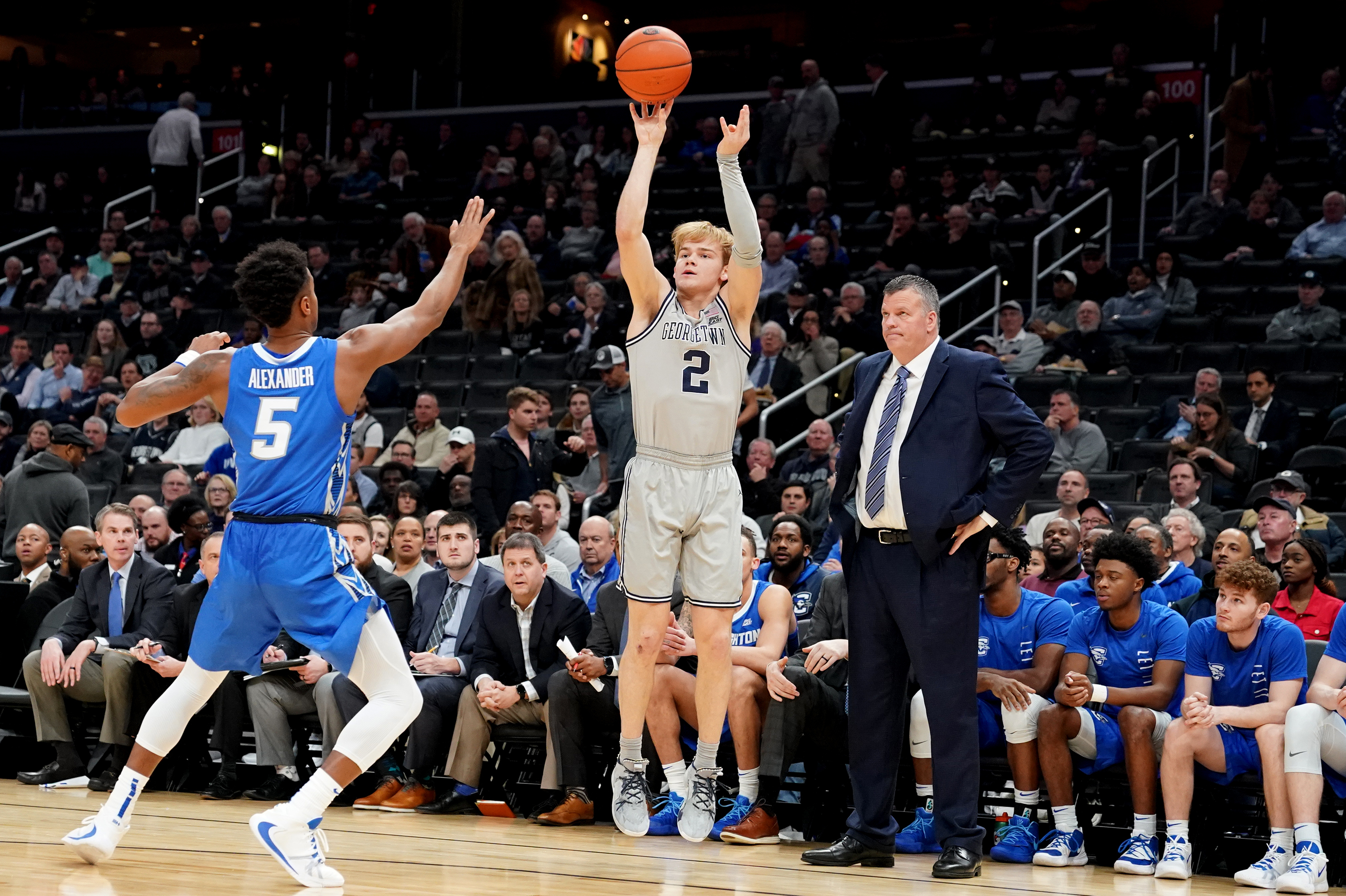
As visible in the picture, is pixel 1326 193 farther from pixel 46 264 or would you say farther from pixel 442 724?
pixel 46 264

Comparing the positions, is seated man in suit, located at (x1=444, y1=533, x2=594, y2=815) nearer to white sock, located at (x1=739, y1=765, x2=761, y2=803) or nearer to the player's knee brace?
white sock, located at (x1=739, y1=765, x2=761, y2=803)

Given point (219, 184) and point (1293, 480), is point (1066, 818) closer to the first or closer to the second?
point (1293, 480)

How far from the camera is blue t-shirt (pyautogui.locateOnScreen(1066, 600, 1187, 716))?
585cm

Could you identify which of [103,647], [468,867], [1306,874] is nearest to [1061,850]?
[1306,874]

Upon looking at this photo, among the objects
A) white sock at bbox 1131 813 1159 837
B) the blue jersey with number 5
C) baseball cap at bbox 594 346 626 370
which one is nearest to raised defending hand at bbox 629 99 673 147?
the blue jersey with number 5

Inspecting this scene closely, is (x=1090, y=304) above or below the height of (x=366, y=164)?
below

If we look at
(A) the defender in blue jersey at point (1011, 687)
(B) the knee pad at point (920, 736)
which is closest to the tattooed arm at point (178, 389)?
(A) the defender in blue jersey at point (1011, 687)

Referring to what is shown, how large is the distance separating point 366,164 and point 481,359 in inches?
248

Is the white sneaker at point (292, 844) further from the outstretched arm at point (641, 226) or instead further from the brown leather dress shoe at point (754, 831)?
the outstretched arm at point (641, 226)

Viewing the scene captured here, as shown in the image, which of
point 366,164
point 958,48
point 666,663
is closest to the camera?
point 666,663

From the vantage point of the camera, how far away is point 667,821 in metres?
5.88

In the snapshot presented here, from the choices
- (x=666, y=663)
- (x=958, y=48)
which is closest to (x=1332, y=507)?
(x=666, y=663)

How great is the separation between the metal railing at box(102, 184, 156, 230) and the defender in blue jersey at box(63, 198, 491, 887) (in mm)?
15056

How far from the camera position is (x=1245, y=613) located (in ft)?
18.0
